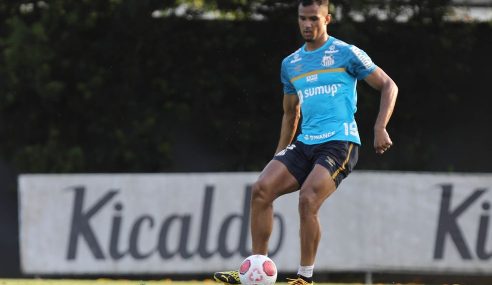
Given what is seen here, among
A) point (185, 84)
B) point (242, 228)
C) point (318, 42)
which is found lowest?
point (242, 228)

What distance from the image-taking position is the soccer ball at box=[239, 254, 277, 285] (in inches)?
306

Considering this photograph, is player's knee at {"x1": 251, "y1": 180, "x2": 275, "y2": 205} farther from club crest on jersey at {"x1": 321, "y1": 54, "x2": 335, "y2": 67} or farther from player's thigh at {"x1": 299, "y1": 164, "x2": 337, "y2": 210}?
club crest on jersey at {"x1": 321, "y1": 54, "x2": 335, "y2": 67}

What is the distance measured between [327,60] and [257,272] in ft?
5.24

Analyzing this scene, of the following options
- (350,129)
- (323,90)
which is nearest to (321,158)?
(350,129)

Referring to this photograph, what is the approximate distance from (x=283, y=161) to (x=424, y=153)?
8.62m

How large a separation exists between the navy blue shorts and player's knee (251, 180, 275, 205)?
22cm

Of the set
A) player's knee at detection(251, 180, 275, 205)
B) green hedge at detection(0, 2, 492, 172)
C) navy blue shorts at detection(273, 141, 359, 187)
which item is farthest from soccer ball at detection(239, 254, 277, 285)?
green hedge at detection(0, 2, 492, 172)

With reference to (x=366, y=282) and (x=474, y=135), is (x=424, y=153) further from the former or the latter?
(x=366, y=282)

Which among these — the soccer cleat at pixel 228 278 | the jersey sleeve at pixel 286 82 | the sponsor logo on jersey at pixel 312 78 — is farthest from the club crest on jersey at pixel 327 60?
the soccer cleat at pixel 228 278

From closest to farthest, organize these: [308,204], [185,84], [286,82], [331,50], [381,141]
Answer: [381,141] < [308,204] < [331,50] < [286,82] < [185,84]

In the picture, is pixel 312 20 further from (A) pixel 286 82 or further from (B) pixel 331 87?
(A) pixel 286 82

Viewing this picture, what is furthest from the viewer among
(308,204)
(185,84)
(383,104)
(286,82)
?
(185,84)

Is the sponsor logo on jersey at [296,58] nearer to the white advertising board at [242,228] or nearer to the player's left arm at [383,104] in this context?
the player's left arm at [383,104]

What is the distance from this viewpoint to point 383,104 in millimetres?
7844
